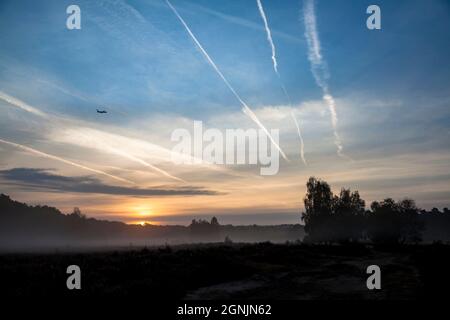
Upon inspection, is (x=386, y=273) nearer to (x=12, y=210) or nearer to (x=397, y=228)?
(x=397, y=228)

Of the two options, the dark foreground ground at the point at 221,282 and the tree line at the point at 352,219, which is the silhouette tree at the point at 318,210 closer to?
the tree line at the point at 352,219

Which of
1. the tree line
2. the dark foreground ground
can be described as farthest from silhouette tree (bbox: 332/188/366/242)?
the dark foreground ground

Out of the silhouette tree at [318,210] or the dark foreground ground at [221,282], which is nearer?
the dark foreground ground at [221,282]

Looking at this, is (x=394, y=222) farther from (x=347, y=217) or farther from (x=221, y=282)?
(x=221, y=282)

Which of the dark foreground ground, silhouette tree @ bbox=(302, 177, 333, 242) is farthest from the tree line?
the dark foreground ground

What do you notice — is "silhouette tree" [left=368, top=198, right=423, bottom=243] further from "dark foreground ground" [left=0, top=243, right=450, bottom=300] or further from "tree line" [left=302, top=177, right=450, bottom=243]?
"dark foreground ground" [left=0, top=243, right=450, bottom=300]

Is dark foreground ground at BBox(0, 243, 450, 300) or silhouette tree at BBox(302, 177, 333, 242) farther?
silhouette tree at BBox(302, 177, 333, 242)

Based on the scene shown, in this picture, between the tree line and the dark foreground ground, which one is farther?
the tree line

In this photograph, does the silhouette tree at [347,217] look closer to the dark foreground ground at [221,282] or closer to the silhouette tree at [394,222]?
the silhouette tree at [394,222]

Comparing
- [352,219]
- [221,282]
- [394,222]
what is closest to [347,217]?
[352,219]

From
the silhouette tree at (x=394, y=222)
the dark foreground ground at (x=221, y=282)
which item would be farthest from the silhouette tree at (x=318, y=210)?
the dark foreground ground at (x=221, y=282)

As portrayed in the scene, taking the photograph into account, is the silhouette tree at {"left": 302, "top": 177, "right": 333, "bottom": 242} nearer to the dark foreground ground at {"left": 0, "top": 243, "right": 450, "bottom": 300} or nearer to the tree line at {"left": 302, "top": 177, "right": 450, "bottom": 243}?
the tree line at {"left": 302, "top": 177, "right": 450, "bottom": 243}

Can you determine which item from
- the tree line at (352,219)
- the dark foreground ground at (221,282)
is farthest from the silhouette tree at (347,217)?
the dark foreground ground at (221,282)
